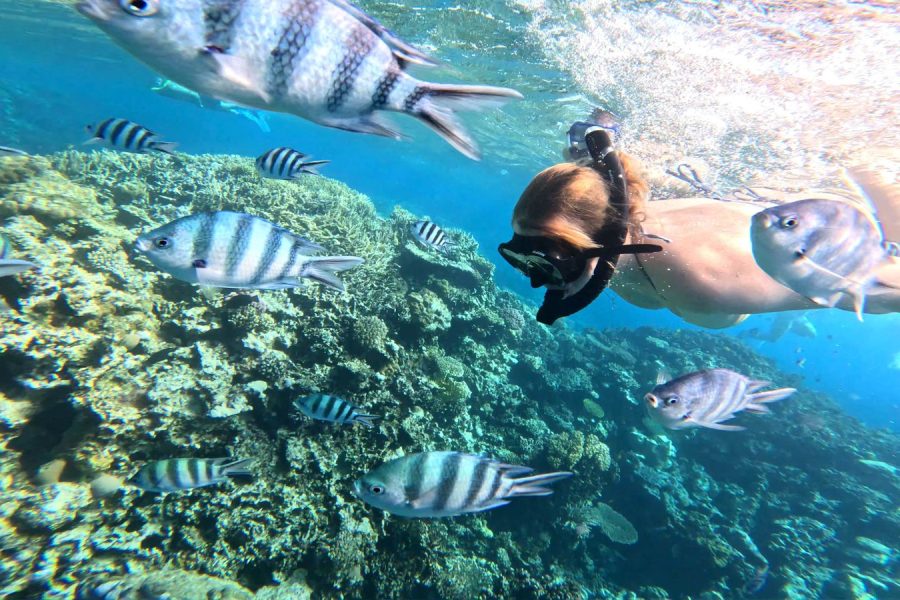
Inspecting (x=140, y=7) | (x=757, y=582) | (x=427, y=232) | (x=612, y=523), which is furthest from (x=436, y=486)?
(x=757, y=582)

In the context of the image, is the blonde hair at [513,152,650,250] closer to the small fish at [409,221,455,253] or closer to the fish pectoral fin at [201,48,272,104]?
the fish pectoral fin at [201,48,272,104]

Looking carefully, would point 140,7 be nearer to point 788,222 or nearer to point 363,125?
point 363,125

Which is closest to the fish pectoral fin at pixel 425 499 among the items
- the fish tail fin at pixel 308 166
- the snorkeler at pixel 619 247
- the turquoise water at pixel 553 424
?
the turquoise water at pixel 553 424

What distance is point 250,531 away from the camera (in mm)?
4254

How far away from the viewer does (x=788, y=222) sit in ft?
7.63

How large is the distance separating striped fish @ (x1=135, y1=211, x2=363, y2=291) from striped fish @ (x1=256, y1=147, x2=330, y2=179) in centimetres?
241

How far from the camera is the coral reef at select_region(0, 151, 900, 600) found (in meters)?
4.16

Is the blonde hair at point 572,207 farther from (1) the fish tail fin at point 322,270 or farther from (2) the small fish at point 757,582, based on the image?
(2) the small fish at point 757,582

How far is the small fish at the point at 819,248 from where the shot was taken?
233 centimetres

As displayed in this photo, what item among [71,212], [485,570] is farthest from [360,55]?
[71,212]

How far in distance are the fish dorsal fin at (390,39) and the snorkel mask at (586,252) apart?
0.73 meters

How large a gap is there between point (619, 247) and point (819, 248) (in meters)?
2.09

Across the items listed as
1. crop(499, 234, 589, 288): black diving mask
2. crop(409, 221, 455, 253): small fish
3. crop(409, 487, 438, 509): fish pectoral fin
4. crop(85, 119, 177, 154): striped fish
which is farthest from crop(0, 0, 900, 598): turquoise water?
crop(409, 487, 438, 509): fish pectoral fin

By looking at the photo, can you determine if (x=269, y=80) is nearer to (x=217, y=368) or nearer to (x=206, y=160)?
(x=217, y=368)
